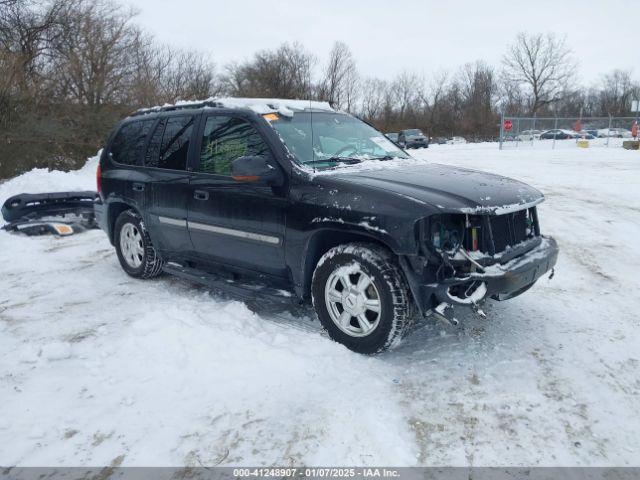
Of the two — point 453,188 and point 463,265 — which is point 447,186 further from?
point 463,265

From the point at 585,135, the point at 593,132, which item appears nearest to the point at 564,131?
the point at 585,135

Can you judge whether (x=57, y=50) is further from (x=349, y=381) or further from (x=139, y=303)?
(x=349, y=381)

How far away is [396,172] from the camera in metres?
4.11

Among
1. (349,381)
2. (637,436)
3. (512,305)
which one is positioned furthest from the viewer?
(512,305)

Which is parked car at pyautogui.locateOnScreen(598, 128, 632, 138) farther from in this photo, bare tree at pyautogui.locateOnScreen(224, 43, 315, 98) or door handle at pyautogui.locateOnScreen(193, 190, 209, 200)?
door handle at pyautogui.locateOnScreen(193, 190, 209, 200)

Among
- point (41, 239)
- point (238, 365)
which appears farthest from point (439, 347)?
point (41, 239)

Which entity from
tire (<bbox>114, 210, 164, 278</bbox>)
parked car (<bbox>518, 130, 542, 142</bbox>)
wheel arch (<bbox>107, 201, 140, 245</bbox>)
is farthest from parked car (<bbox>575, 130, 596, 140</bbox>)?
tire (<bbox>114, 210, 164, 278</bbox>)

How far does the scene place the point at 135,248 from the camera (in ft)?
18.9

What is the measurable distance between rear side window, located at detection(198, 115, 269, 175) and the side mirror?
0.26 meters

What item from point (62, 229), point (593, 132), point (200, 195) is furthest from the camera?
point (593, 132)

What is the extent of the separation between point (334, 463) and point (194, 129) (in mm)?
3423

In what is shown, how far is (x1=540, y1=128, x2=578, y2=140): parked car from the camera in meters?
29.8

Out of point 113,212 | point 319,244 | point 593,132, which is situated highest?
point 593,132

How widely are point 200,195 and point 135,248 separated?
5.12 feet
